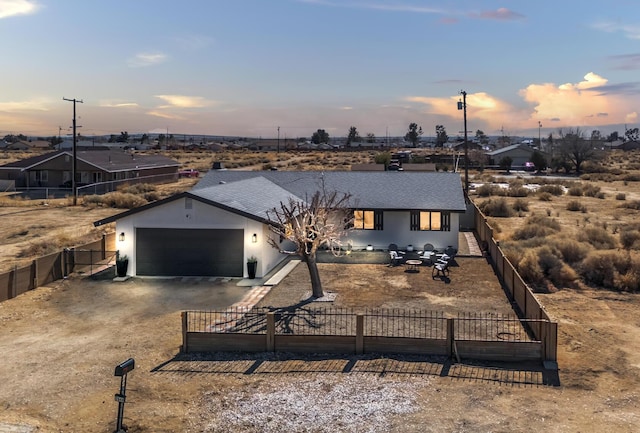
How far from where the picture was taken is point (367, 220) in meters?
29.7

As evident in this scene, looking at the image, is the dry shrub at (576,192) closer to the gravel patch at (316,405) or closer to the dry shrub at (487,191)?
the dry shrub at (487,191)

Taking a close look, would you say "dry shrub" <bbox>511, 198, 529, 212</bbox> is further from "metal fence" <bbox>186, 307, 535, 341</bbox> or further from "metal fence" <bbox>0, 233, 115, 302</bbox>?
"metal fence" <bbox>0, 233, 115, 302</bbox>

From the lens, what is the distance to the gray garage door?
76.0 ft

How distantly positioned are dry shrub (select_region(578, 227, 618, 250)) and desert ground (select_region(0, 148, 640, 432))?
8.82 metres

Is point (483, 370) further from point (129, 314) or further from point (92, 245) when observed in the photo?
point (92, 245)

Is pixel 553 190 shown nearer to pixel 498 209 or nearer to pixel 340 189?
pixel 498 209

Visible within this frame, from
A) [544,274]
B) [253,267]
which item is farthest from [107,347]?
[544,274]

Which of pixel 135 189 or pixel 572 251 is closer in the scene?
pixel 572 251

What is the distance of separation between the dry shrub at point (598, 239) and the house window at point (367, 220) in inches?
457

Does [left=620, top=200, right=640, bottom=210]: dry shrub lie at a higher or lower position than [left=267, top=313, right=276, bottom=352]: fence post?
higher

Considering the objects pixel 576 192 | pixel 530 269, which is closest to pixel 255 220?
pixel 530 269

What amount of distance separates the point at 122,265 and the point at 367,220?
1311 cm

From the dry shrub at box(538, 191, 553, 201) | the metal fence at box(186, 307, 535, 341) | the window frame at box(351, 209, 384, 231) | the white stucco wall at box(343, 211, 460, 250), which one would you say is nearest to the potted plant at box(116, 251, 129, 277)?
the metal fence at box(186, 307, 535, 341)

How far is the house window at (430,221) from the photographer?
28609 mm
